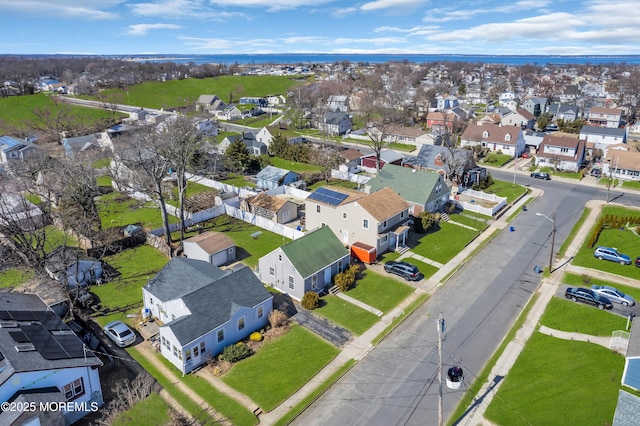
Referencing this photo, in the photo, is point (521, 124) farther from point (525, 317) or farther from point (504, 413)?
point (504, 413)

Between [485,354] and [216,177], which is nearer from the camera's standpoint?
[485,354]

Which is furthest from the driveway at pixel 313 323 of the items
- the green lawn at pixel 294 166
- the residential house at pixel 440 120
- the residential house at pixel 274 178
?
the residential house at pixel 440 120

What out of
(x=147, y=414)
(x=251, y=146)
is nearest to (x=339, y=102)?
(x=251, y=146)

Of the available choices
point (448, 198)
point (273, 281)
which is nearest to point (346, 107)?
point (448, 198)

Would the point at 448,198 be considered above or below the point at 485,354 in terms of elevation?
above

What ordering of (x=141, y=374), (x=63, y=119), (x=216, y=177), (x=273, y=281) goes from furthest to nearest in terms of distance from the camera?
(x=63, y=119) < (x=216, y=177) < (x=273, y=281) < (x=141, y=374)
